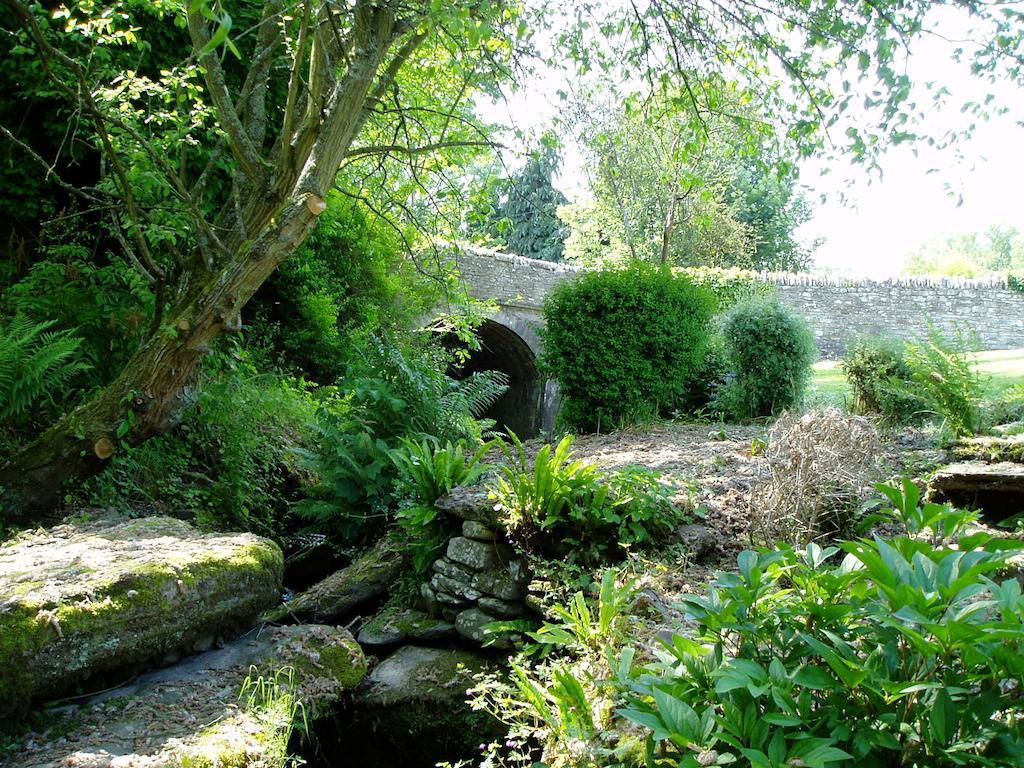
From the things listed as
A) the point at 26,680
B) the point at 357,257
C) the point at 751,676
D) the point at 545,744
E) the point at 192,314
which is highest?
the point at 357,257

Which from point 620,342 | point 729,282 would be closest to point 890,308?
point 729,282

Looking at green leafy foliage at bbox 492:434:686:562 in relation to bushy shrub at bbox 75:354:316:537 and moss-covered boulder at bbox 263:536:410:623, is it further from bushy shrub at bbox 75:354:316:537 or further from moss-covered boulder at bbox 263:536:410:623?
bushy shrub at bbox 75:354:316:537

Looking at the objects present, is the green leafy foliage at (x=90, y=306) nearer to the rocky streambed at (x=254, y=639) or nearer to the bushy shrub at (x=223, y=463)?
the bushy shrub at (x=223, y=463)

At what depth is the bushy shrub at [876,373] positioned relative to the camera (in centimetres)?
815

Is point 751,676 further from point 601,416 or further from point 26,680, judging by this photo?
point 601,416

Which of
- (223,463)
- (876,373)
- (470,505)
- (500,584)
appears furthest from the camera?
(876,373)

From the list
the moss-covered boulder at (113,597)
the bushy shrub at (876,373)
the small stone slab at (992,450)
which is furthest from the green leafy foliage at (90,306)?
the bushy shrub at (876,373)

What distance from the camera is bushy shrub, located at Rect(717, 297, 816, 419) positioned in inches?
382

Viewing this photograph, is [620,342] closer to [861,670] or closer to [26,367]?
[26,367]

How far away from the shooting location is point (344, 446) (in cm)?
590

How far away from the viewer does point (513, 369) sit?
18.9 metres

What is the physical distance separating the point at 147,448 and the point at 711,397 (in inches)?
309

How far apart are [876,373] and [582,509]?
5.85 meters

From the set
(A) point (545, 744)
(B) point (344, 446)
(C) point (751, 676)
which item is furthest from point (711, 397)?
(C) point (751, 676)
